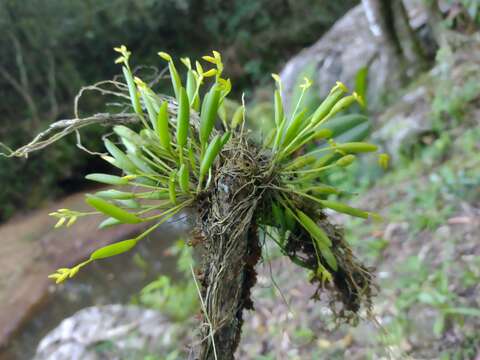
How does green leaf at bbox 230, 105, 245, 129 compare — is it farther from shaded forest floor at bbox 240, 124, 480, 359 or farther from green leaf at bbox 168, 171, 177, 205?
shaded forest floor at bbox 240, 124, 480, 359

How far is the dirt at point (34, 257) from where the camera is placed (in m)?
4.83

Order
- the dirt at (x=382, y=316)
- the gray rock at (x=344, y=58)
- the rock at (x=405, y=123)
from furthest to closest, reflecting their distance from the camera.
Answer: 1. the gray rock at (x=344, y=58)
2. the rock at (x=405, y=123)
3. the dirt at (x=382, y=316)

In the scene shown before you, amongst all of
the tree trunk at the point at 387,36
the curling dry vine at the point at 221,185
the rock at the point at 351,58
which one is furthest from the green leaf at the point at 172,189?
the rock at the point at 351,58

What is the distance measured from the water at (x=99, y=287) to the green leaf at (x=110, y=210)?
3.39m

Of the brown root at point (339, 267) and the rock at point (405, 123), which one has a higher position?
the rock at point (405, 123)

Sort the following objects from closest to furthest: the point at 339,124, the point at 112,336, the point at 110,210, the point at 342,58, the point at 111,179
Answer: the point at 110,210 < the point at 111,179 < the point at 339,124 < the point at 112,336 < the point at 342,58

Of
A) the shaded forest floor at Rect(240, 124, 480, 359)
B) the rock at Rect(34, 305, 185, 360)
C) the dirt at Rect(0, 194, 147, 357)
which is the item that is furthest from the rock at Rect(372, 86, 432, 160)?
the dirt at Rect(0, 194, 147, 357)

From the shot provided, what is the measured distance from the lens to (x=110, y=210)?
3.14ft

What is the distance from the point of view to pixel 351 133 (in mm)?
1870

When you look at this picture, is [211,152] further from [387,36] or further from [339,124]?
[387,36]

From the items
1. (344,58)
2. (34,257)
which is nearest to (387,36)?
(344,58)

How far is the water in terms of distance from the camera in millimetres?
4449

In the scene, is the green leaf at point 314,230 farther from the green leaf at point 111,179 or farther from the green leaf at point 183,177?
the green leaf at point 111,179

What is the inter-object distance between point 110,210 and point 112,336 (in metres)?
2.35
